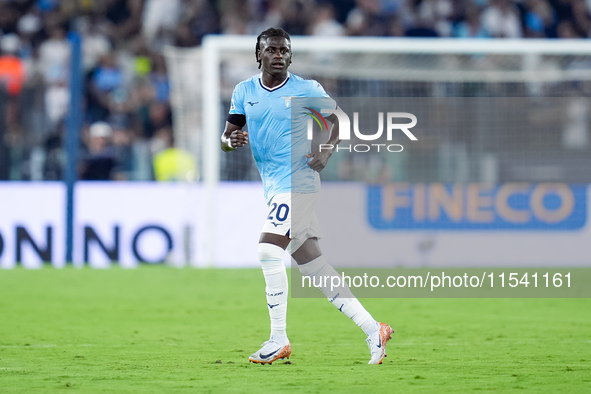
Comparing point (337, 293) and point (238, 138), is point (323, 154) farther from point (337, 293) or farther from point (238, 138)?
point (337, 293)

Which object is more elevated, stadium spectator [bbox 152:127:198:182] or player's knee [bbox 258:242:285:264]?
stadium spectator [bbox 152:127:198:182]

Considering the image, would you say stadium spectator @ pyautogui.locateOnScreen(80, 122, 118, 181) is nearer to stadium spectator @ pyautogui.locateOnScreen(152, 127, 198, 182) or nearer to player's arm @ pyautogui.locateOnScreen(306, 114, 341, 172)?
stadium spectator @ pyautogui.locateOnScreen(152, 127, 198, 182)

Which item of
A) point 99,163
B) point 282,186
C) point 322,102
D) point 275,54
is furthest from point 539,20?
point 282,186

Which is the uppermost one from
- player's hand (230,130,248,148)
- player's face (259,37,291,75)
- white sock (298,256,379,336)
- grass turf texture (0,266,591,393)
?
player's face (259,37,291,75)

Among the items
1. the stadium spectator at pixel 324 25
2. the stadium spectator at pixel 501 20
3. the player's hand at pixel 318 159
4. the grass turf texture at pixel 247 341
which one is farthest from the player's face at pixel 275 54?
the stadium spectator at pixel 501 20

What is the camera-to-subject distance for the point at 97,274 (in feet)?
45.2

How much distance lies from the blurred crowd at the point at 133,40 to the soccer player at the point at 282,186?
343 inches

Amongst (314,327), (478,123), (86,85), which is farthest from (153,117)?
(314,327)

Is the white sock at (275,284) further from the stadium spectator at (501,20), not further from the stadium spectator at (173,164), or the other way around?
the stadium spectator at (501,20)

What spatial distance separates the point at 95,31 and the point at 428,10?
6287 mm

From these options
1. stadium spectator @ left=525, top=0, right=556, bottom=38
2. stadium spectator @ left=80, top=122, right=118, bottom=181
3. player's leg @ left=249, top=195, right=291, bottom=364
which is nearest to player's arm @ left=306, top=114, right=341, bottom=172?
player's leg @ left=249, top=195, right=291, bottom=364

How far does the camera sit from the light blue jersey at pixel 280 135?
6.75m

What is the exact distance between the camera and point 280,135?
678 centimetres

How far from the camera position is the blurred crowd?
15234 millimetres
